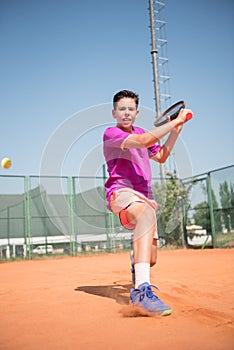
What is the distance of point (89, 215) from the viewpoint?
48.1 ft

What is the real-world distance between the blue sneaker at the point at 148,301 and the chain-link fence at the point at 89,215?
392 inches

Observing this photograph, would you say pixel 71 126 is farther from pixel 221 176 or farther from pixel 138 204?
pixel 221 176

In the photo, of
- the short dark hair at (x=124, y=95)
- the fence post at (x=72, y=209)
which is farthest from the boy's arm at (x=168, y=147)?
the fence post at (x=72, y=209)

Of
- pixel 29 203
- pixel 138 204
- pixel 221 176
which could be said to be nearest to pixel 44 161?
pixel 138 204

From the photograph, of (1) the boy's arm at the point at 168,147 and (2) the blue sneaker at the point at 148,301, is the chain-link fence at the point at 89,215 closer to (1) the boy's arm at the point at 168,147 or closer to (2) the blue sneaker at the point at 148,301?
(1) the boy's arm at the point at 168,147

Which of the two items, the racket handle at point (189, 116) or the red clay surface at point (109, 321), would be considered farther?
the racket handle at point (189, 116)

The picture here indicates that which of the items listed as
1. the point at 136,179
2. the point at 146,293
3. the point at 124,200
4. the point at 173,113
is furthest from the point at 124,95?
the point at 146,293

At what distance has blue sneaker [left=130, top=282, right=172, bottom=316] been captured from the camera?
245 cm

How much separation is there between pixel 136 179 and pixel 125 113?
1.87ft

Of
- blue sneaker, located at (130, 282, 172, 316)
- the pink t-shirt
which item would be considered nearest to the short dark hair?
the pink t-shirt

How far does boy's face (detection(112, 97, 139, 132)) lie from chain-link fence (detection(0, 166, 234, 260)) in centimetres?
961

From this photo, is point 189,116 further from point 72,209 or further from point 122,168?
point 72,209

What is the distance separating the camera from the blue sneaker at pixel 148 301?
2.45 meters

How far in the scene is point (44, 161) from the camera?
19.4 ft
